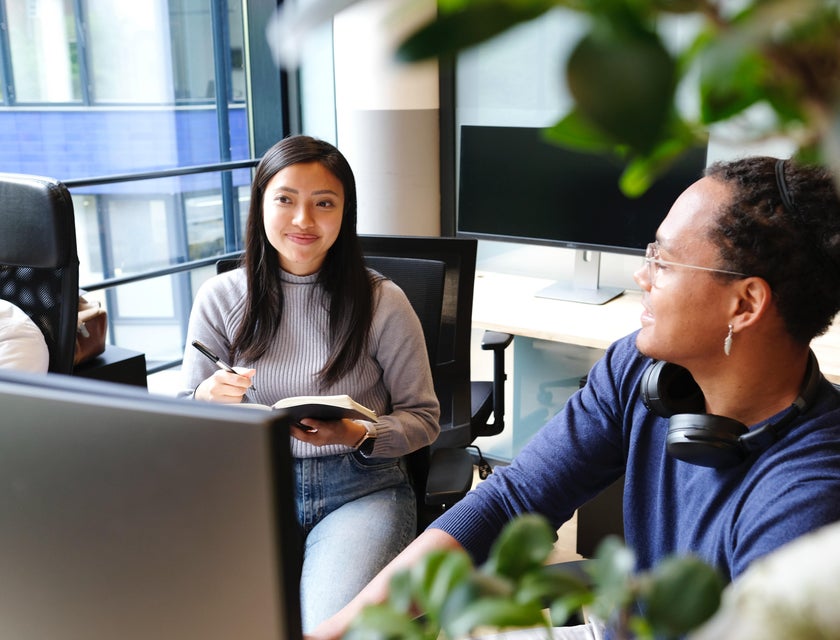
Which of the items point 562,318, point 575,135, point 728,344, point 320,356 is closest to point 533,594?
point 575,135

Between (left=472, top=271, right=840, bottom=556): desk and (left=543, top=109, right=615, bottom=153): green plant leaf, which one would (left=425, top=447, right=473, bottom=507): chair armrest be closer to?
(left=472, top=271, right=840, bottom=556): desk

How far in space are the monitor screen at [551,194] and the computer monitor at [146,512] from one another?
229cm

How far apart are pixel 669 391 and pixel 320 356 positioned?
0.88 metres

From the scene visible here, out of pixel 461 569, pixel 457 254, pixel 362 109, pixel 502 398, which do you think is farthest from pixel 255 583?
pixel 362 109

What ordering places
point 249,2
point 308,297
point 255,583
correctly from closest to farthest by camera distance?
1. point 255,583
2. point 308,297
3. point 249,2

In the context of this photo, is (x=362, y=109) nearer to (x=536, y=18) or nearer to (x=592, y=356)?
(x=592, y=356)

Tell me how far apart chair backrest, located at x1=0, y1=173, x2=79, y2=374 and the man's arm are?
1.15m

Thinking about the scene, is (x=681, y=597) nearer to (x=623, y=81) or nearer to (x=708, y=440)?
(x=623, y=81)

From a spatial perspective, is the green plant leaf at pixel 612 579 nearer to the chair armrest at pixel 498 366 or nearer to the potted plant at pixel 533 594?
the potted plant at pixel 533 594

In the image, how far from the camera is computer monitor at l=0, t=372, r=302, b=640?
0.61 m

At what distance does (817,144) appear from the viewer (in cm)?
33

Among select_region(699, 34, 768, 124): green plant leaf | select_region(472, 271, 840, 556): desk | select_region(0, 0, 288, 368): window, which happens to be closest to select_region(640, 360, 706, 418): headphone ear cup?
select_region(699, 34, 768, 124): green plant leaf

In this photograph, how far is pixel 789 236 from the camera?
1197 mm

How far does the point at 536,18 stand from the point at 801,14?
0.08 meters
